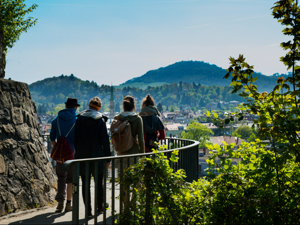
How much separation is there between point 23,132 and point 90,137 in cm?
196

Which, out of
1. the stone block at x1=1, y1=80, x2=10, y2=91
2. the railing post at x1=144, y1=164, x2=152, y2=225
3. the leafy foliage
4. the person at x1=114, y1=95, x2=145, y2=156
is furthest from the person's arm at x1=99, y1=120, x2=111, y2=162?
the stone block at x1=1, y1=80, x2=10, y2=91

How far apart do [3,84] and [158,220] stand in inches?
160

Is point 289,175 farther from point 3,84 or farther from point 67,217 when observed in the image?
point 3,84

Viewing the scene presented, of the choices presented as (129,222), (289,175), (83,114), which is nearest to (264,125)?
(289,175)

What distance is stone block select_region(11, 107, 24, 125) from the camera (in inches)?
223

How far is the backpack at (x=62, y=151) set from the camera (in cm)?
495

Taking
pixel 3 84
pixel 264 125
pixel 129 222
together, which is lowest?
pixel 129 222

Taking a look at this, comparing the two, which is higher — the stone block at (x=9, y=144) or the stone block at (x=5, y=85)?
the stone block at (x=5, y=85)

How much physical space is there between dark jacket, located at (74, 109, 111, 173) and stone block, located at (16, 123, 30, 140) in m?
1.68

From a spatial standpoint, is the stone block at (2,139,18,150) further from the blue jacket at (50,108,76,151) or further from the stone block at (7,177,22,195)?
the blue jacket at (50,108,76,151)

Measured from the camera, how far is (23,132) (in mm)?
5730

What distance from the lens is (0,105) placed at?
18.1 feet

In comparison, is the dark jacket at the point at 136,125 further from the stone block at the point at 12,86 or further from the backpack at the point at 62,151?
the stone block at the point at 12,86

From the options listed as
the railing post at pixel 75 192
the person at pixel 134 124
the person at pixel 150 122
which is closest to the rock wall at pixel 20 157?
the person at pixel 134 124
